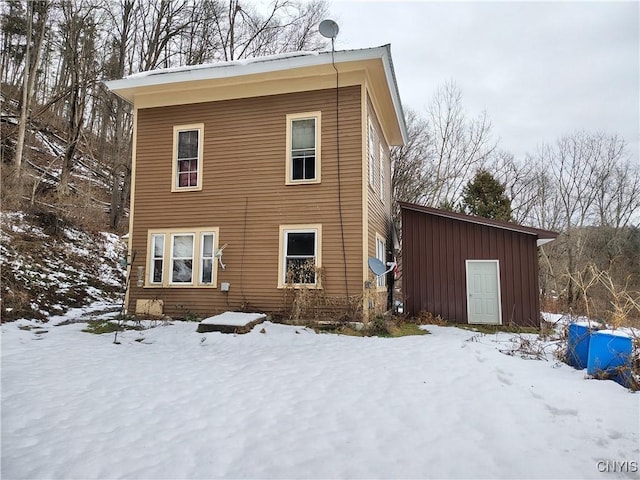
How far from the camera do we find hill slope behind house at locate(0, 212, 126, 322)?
348 inches

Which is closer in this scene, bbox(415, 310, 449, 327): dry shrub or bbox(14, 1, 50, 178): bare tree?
bbox(415, 310, 449, 327): dry shrub

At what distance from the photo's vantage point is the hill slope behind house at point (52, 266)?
8.85m

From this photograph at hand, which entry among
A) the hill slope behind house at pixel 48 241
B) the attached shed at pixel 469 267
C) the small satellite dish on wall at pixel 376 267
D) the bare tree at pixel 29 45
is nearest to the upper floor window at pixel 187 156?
the hill slope behind house at pixel 48 241

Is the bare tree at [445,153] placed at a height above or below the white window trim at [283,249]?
above

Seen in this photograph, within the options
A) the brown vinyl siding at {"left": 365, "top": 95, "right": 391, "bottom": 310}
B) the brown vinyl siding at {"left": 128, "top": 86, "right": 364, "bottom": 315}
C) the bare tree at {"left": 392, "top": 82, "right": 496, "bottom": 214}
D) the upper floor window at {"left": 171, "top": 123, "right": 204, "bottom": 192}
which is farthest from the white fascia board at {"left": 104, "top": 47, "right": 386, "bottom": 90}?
the bare tree at {"left": 392, "top": 82, "right": 496, "bottom": 214}

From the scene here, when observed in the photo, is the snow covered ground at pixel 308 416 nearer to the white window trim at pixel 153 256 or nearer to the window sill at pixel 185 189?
the white window trim at pixel 153 256

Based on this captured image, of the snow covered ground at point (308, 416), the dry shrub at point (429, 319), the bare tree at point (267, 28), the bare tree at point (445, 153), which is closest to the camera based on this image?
the snow covered ground at point (308, 416)

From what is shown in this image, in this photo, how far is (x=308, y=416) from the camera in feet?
12.2

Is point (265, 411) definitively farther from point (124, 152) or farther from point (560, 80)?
point (560, 80)

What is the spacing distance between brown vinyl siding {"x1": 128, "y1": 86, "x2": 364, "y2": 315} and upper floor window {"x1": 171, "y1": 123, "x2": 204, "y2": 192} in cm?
15

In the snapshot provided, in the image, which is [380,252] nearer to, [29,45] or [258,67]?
[258,67]

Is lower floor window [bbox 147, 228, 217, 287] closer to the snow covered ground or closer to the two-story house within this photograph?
the two-story house

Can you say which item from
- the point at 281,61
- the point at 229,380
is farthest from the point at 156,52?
the point at 229,380

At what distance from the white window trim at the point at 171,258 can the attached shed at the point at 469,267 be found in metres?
5.15
